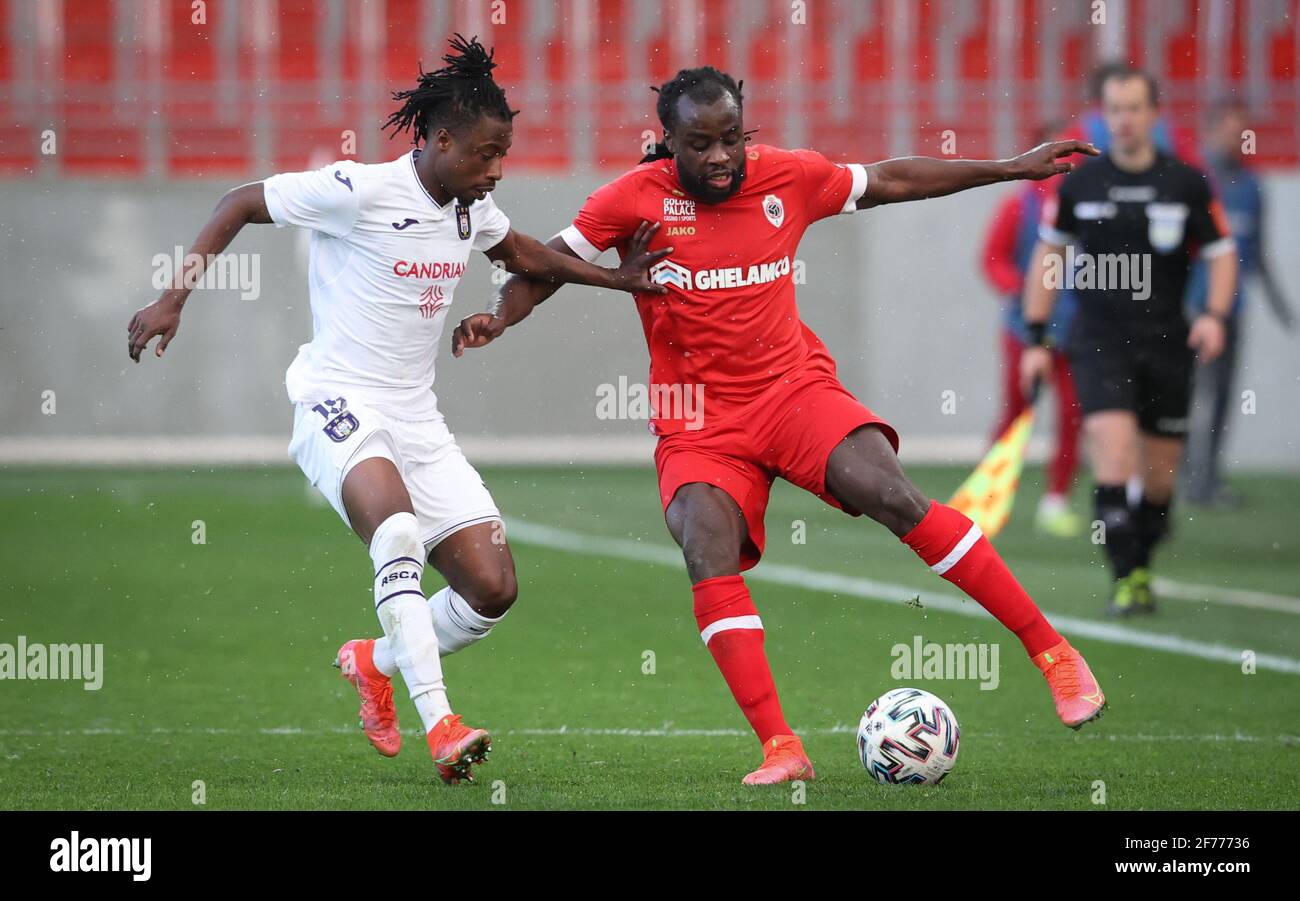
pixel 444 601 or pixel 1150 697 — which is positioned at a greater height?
pixel 444 601

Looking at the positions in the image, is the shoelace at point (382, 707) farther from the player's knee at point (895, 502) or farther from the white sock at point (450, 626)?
the player's knee at point (895, 502)

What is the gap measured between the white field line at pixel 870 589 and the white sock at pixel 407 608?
159 inches

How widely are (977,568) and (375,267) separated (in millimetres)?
2025

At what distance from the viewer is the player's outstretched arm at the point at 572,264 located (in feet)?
19.4

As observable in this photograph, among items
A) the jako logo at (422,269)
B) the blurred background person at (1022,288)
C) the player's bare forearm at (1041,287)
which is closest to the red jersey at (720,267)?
the jako logo at (422,269)

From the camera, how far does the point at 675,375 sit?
19.6 feet

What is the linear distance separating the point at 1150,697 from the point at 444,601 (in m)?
2.86

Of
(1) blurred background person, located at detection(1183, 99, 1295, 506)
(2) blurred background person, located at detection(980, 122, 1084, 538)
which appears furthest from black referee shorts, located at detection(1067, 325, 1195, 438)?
(1) blurred background person, located at detection(1183, 99, 1295, 506)

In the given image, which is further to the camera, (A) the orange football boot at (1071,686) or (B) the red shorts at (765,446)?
(B) the red shorts at (765,446)

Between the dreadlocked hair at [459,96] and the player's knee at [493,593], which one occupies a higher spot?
the dreadlocked hair at [459,96]

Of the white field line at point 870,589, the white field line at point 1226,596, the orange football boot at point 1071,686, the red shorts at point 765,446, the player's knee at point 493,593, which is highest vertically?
the red shorts at point 765,446

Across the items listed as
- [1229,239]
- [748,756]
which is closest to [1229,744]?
[748,756]

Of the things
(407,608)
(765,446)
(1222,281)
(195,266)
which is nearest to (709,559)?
(765,446)
